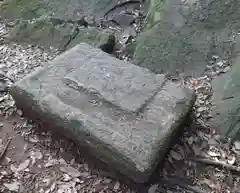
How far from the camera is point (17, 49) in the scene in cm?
317

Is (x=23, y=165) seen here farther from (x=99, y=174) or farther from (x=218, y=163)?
(x=218, y=163)

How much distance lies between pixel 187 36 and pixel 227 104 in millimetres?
835

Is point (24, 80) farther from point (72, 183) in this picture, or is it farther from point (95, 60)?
point (72, 183)

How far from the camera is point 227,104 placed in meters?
2.49

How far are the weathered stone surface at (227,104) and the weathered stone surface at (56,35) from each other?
113 cm

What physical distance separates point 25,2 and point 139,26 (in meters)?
1.33

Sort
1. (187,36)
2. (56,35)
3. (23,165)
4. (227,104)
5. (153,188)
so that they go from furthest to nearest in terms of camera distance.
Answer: (56,35) → (187,36) → (227,104) → (23,165) → (153,188)

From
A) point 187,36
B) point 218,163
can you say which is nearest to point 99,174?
point 218,163

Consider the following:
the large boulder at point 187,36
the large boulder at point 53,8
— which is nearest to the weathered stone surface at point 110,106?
the large boulder at point 187,36

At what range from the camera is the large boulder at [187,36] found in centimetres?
290

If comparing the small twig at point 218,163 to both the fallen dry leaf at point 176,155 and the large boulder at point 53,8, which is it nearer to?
the fallen dry leaf at point 176,155

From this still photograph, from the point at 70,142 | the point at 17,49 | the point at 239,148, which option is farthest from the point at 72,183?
the point at 17,49

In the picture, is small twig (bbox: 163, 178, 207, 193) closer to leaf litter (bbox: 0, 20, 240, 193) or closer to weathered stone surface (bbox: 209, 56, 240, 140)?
leaf litter (bbox: 0, 20, 240, 193)

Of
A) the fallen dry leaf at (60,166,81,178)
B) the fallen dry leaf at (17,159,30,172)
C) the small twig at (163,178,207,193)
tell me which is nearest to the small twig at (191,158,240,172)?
the small twig at (163,178,207,193)
